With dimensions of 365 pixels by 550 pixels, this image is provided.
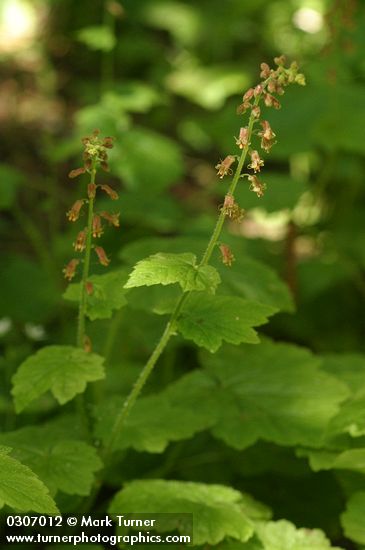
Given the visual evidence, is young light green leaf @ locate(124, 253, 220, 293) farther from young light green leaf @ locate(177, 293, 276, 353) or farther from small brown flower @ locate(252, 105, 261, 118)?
small brown flower @ locate(252, 105, 261, 118)

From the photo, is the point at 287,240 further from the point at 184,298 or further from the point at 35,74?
the point at 35,74

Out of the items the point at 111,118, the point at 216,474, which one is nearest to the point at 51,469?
the point at 216,474

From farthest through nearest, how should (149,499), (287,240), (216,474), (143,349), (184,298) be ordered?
1. (287,240)
2. (143,349)
3. (216,474)
4. (149,499)
5. (184,298)

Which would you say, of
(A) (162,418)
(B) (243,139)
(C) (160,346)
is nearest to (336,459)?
(A) (162,418)

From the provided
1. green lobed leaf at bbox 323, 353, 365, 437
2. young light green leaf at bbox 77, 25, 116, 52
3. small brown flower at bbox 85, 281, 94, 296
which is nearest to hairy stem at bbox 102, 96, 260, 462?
small brown flower at bbox 85, 281, 94, 296

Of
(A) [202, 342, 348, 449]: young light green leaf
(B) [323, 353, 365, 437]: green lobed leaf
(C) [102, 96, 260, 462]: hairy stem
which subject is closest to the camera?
(C) [102, 96, 260, 462]: hairy stem
